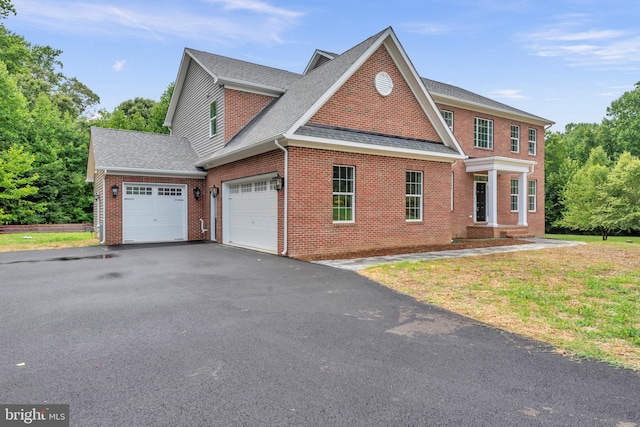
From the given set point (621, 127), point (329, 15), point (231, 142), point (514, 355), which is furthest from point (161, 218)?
point (621, 127)

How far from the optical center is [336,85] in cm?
1207

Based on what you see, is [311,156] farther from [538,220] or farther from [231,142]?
[538,220]

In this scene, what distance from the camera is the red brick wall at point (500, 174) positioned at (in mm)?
19156

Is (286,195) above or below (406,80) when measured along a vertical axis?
below

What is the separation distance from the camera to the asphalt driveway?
2.85m

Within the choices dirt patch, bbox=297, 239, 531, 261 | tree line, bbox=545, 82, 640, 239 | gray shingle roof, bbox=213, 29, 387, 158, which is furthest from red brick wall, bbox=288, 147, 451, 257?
tree line, bbox=545, 82, 640, 239

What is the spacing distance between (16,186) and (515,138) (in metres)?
29.6

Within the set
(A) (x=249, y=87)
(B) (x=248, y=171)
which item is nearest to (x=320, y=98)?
(B) (x=248, y=171)

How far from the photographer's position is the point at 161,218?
53.0ft

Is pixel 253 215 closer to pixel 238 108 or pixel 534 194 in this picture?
pixel 238 108

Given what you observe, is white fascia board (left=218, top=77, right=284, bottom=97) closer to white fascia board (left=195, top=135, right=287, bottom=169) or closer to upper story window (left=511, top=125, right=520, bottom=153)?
white fascia board (left=195, top=135, right=287, bottom=169)

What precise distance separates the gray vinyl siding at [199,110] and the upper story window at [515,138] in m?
16.0

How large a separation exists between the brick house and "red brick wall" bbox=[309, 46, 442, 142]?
4 cm

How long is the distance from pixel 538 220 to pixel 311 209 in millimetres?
17017
